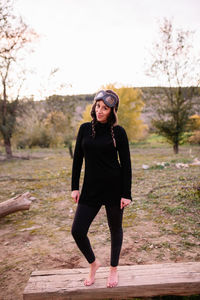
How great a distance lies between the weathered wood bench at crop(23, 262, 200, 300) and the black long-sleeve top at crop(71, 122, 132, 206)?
971mm

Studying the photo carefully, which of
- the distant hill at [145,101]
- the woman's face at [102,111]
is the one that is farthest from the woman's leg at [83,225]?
the distant hill at [145,101]

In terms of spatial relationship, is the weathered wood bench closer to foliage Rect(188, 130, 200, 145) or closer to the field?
the field

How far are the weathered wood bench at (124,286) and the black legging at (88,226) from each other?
0.28 metres

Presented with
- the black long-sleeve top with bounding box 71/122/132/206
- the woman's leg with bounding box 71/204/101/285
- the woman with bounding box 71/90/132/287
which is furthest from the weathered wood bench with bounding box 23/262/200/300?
the black long-sleeve top with bounding box 71/122/132/206

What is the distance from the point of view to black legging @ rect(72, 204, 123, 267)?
2506mm

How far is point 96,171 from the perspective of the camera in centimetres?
254

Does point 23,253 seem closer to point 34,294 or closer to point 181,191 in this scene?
point 34,294

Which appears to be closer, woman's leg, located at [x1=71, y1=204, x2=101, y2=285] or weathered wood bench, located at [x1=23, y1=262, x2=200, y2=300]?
woman's leg, located at [x1=71, y1=204, x2=101, y2=285]

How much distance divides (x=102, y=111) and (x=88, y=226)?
1253mm

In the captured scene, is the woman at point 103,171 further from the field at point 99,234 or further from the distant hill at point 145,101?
the distant hill at point 145,101

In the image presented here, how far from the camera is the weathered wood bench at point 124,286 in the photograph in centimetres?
262

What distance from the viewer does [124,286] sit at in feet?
8.71

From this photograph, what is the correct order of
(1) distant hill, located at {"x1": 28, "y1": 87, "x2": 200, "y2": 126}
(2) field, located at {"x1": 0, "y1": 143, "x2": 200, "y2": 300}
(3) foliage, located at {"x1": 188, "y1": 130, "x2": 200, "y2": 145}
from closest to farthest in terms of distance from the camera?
(2) field, located at {"x1": 0, "y1": 143, "x2": 200, "y2": 300}
(1) distant hill, located at {"x1": 28, "y1": 87, "x2": 200, "y2": 126}
(3) foliage, located at {"x1": 188, "y1": 130, "x2": 200, "y2": 145}

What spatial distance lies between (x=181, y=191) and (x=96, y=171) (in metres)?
5.00
